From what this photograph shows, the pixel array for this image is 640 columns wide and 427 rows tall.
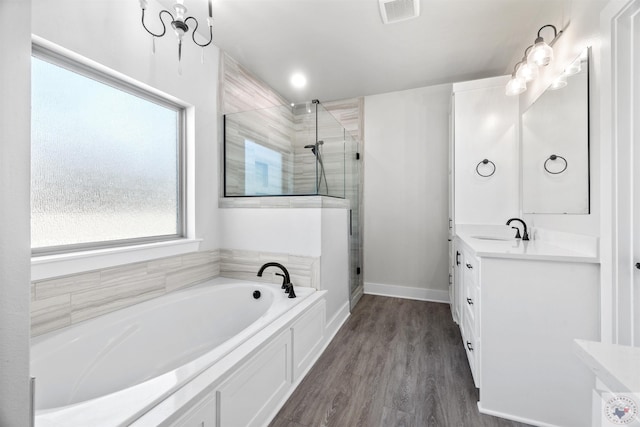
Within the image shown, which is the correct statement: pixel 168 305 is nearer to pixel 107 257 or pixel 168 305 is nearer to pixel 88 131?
pixel 107 257

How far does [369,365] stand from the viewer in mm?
1935

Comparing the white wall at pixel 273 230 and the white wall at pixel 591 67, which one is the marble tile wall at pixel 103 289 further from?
the white wall at pixel 591 67

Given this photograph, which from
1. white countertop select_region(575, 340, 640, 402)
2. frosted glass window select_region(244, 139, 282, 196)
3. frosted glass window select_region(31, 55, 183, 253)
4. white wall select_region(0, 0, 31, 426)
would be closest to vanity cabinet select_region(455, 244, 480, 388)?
white countertop select_region(575, 340, 640, 402)

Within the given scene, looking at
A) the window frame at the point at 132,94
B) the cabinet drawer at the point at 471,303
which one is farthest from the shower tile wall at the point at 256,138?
the cabinet drawer at the point at 471,303

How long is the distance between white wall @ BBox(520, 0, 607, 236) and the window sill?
8.37ft

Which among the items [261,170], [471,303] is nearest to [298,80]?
[261,170]

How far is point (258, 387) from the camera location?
1.35 meters

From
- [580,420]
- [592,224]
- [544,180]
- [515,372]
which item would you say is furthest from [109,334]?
[544,180]

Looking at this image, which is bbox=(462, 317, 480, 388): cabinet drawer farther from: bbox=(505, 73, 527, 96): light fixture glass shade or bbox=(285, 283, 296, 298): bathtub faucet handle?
bbox=(505, 73, 527, 96): light fixture glass shade

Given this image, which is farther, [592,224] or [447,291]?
[447,291]

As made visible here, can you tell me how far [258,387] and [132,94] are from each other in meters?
1.96

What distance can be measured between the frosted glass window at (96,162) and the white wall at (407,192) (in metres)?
2.26

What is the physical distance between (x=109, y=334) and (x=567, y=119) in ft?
9.52

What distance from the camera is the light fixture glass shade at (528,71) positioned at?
1946mm
